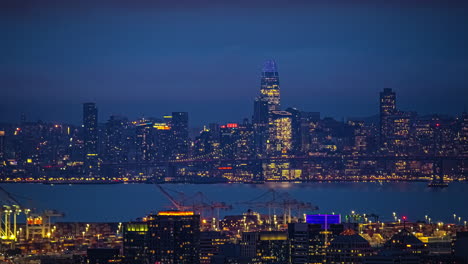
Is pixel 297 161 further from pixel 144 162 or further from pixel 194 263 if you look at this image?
pixel 194 263

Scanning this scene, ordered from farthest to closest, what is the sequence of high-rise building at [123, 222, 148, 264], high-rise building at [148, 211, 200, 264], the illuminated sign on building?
the illuminated sign on building
high-rise building at [148, 211, 200, 264]
high-rise building at [123, 222, 148, 264]

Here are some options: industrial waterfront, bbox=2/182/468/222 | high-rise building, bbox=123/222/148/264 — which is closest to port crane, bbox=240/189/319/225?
industrial waterfront, bbox=2/182/468/222

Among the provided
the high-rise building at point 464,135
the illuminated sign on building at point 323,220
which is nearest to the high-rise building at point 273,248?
the illuminated sign on building at point 323,220

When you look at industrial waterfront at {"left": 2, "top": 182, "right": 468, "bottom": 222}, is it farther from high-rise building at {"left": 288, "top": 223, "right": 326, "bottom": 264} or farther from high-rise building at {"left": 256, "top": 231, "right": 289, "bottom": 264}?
high-rise building at {"left": 288, "top": 223, "right": 326, "bottom": 264}

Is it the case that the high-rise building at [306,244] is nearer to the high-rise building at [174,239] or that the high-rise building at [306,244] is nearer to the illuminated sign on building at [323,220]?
the illuminated sign on building at [323,220]

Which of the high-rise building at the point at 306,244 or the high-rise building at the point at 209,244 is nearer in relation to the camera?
the high-rise building at the point at 306,244

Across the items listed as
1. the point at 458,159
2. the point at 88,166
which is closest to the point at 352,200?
the point at 458,159
